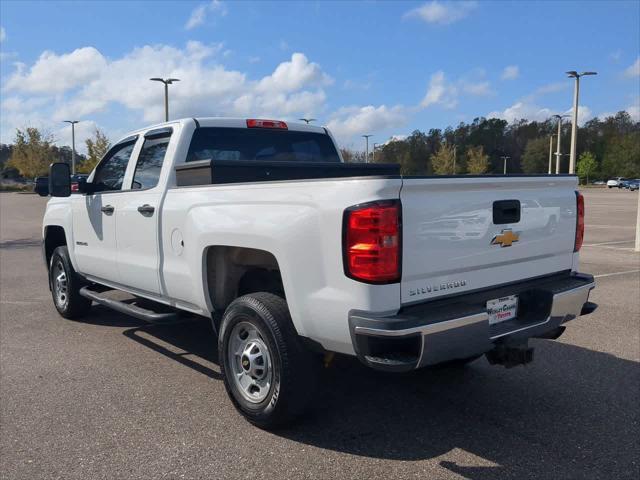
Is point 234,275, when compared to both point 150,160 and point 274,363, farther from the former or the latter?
point 150,160

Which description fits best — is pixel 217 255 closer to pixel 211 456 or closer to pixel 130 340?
pixel 211 456

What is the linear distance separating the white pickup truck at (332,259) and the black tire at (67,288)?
1.34 meters

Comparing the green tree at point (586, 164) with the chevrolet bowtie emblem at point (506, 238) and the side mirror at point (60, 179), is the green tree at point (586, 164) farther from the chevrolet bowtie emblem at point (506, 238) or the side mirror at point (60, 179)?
the chevrolet bowtie emblem at point (506, 238)

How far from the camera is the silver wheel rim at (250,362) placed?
3699 millimetres

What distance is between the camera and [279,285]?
4.16m

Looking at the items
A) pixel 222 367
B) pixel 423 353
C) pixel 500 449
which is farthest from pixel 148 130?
pixel 500 449

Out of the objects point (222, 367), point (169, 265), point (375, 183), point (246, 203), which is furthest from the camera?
point (169, 265)

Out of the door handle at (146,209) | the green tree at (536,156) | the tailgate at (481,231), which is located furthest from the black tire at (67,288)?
the green tree at (536,156)

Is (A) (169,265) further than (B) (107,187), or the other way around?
(B) (107,187)

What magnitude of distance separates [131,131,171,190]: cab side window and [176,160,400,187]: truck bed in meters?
0.50

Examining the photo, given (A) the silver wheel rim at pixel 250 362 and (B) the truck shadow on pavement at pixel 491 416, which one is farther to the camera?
(A) the silver wheel rim at pixel 250 362

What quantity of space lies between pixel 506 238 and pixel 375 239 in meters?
1.07

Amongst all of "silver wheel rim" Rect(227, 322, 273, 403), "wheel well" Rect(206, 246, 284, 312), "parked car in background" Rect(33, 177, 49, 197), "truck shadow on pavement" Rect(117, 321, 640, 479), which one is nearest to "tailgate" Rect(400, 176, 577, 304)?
"truck shadow on pavement" Rect(117, 321, 640, 479)

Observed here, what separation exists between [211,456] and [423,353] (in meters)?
1.39
